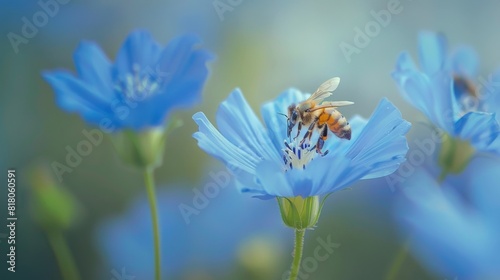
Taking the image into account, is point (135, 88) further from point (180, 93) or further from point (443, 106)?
point (443, 106)

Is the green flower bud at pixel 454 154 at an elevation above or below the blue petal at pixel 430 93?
below

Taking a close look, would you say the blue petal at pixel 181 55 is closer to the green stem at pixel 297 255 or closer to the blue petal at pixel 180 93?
the blue petal at pixel 180 93

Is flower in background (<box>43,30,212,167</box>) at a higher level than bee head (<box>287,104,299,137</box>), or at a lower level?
higher

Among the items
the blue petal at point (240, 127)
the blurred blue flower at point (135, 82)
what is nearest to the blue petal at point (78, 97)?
the blurred blue flower at point (135, 82)

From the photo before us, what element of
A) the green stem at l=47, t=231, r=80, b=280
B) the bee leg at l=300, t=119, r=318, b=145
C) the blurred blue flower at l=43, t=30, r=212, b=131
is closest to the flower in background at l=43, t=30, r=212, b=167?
the blurred blue flower at l=43, t=30, r=212, b=131

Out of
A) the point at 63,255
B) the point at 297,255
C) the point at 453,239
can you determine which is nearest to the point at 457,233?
the point at 453,239

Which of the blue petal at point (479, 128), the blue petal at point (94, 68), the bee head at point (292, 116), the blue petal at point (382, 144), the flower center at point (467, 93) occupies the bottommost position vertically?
the blue petal at point (479, 128)

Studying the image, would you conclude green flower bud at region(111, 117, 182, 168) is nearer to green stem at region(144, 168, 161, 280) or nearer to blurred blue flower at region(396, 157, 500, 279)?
green stem at region(144, 168, 161, 280)
